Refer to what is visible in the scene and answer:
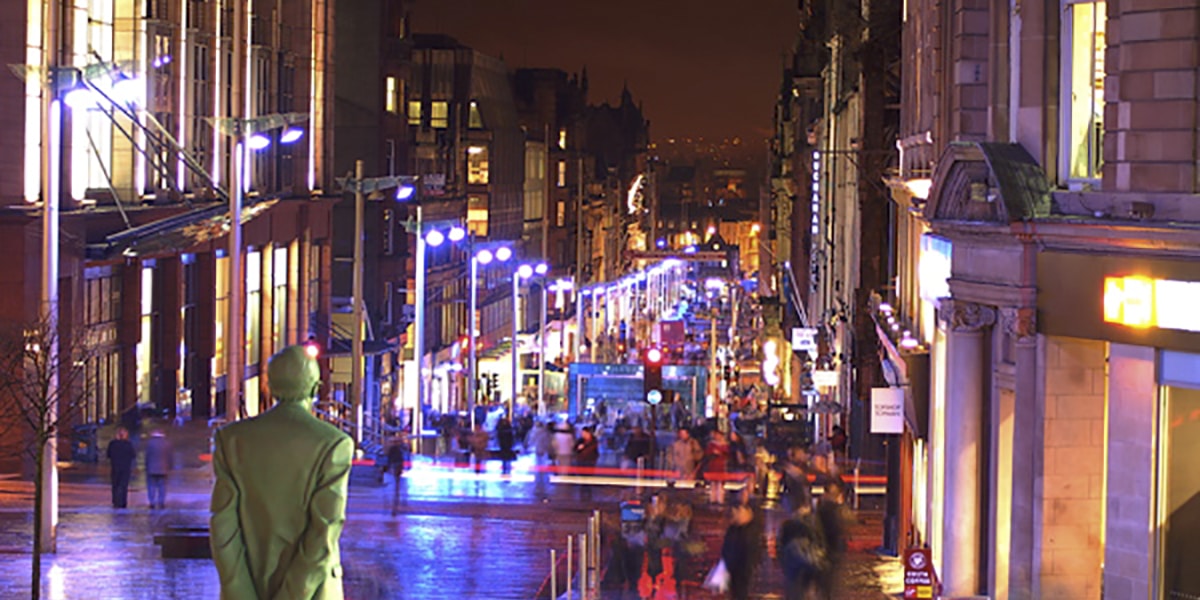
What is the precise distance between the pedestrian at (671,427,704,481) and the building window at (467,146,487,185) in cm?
6531

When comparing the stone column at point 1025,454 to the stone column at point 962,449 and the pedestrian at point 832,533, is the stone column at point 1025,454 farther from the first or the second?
the pedestrian at point 832,533

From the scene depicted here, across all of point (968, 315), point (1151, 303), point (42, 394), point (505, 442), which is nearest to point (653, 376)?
A: point (505, 442)

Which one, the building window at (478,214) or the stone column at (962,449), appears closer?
the stone column at (962,449)

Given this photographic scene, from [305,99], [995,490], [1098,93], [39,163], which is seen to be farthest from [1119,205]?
[305,99]

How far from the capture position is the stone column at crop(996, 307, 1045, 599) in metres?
20.8

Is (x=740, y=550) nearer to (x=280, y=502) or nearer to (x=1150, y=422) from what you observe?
(x=1150, y=422)

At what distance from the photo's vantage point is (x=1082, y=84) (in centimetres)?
2116

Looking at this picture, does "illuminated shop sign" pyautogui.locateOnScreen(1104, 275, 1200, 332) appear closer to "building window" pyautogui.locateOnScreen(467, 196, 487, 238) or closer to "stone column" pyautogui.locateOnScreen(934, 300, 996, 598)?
"stone column" pyautogui.locateOnScreen(934, 300, 996, 598)

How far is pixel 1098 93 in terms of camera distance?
20.8 m

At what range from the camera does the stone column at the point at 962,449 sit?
2292cm

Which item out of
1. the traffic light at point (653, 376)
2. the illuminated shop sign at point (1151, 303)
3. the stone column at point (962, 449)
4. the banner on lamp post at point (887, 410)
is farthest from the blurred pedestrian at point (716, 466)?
the traffic light at point (653, 376)

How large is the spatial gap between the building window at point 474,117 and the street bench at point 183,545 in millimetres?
78265

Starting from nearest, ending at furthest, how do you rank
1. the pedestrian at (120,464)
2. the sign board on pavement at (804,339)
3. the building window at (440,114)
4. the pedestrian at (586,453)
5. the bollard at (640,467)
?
the pedestrian at (120,464) < the bollard at (640,467) < the pedestrian at (586,453) < the sign board on pavement at (804,339) < the building window at (440,114)

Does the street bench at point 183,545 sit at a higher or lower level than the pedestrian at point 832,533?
lower
